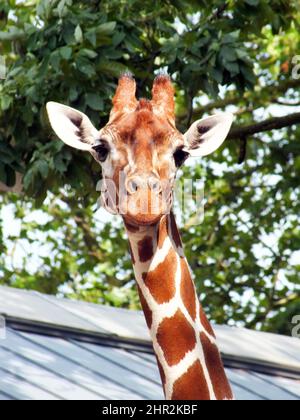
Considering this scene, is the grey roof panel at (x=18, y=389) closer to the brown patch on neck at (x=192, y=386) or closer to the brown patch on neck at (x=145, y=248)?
the brown patch on neck at (x=192, y=386)

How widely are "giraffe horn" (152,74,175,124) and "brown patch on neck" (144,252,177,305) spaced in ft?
3.07

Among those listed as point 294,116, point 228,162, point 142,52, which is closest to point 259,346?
point 294,116

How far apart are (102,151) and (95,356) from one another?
6502mm

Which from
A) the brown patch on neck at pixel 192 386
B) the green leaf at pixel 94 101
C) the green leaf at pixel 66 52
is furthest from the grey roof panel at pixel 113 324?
the brown patch on neck at pixel 192 386

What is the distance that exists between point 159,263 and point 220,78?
6.06 m

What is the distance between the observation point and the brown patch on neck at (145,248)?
10.1 metres

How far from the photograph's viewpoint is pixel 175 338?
10.3 metres

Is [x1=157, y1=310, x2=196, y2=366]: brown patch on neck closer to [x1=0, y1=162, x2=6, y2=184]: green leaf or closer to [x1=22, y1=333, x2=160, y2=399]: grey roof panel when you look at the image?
[x1=22, y1=333, x2=160, y2=399]: grey roof panel

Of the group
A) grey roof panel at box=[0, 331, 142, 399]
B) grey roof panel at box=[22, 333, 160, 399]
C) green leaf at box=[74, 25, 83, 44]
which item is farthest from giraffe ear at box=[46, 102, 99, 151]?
green leaf at box=[74, 25, 83, 44]

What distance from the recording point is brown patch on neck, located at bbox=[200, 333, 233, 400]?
1054 cm

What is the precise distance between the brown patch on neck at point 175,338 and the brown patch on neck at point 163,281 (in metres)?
0.14

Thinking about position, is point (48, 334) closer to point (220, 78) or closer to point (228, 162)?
point (220, 78)

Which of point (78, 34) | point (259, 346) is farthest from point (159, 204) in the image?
point (259, 346)

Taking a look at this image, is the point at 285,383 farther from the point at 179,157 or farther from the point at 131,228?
the point at 131,228
